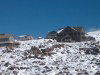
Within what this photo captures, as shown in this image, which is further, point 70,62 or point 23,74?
point 70,62

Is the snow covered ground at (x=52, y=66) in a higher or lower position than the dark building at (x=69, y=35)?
lower

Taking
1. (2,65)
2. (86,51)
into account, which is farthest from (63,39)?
(2,65)

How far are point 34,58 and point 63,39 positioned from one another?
25.5 meters

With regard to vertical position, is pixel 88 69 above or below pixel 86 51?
below

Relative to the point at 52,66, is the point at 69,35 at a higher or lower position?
higher

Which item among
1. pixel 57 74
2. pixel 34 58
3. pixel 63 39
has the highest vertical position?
pixel 63 39

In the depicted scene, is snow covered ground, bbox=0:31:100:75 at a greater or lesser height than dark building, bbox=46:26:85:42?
lesser

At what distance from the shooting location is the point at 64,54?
103 feet

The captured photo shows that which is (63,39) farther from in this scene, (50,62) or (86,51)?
(50,62)

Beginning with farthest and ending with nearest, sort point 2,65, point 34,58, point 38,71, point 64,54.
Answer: point 64,54 < point 34,58 < point 2,65 < point 38,71

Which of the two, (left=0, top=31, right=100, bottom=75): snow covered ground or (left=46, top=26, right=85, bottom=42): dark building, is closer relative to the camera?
(left=0, top=31, right=100, bottom=75): snow covered ground

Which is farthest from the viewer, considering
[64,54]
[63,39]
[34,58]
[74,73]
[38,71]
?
Answer: [63,39]

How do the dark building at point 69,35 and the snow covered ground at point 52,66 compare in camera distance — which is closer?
the snow covered ground at point 52,66

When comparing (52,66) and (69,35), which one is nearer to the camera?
(52,66)
